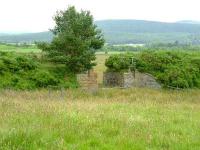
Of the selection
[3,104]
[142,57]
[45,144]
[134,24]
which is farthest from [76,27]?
[134,24]

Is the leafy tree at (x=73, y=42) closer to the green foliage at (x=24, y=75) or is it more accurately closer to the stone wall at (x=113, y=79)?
the green foliage at (x=24, y=75)

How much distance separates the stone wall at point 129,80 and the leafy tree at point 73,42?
189cm

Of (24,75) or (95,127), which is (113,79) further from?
(95,127)

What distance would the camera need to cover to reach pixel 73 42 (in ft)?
93.7

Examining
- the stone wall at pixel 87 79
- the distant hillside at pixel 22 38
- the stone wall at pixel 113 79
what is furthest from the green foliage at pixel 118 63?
the distant hillside at pixel 22 38

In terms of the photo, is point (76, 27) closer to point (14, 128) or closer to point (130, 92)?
point (130, 92)

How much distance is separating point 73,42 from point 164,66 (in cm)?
592

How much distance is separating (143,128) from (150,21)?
182811 mm

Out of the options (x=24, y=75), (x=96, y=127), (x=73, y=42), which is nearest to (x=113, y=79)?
(x=73, y=42)

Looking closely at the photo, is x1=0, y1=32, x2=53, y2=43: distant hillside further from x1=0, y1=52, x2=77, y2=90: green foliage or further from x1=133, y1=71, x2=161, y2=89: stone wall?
x1=0, y1=52, x2=77, y2=90: green foliage

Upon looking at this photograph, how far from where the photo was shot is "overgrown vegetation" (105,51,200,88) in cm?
3011

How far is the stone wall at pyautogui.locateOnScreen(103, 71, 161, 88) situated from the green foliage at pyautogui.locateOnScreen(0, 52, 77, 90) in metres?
3.60

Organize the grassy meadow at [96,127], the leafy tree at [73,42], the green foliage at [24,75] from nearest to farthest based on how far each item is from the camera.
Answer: the grassy meadow at [96,127]
the green foliage at [24,75]
the leafy tree at [73,42]

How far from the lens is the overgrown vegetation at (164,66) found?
30.1m
